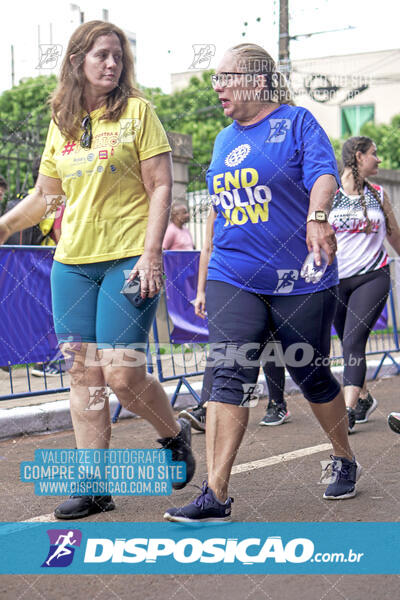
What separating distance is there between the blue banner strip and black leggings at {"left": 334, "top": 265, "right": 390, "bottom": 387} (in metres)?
2.51

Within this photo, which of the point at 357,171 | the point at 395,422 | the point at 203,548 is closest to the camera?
the point at 203,548

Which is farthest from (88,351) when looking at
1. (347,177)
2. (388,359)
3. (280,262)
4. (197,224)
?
(197,224)

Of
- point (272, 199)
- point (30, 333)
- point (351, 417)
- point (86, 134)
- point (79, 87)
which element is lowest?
point (351, 417)

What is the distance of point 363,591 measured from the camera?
9.52ft

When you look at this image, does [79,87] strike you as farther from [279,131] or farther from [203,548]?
[203,548]

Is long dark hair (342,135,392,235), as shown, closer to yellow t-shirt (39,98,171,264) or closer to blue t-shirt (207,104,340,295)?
blue t-shirt (207,104,340,295)

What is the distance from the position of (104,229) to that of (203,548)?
1393mm

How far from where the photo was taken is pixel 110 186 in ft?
12.8

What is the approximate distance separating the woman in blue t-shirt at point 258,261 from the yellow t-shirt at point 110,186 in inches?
12.6

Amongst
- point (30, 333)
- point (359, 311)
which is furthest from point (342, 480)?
point (30, 333)

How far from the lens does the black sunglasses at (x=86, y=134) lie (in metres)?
3.94

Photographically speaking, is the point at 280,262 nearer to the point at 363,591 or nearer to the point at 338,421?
the point at 338,421

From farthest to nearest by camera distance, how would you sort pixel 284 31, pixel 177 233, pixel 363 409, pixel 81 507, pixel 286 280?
pixel 284 31 < pixel 177 233 < pixel 363 409 < pixel 81 507 < pixel 286 280

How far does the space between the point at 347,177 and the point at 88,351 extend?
9.61 ft
